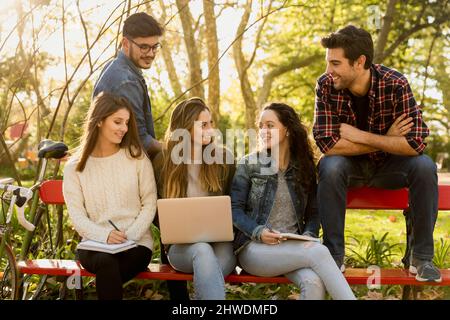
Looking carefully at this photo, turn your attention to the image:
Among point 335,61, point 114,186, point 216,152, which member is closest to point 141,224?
point 114,186

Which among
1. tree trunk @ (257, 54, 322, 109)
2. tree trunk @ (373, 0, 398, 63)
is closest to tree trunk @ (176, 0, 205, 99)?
tree trunk @ (373, 0, 398, 63)

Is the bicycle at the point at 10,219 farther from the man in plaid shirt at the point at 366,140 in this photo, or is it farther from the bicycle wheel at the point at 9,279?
the man in plaid shirt at the point at 366,140

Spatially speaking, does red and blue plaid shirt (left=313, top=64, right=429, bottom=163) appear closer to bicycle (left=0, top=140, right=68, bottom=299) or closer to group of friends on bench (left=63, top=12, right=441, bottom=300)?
group of friends on bench (left=63, top=12, right=441, bottom=300)

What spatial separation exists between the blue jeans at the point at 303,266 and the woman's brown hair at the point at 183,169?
15.9 inches

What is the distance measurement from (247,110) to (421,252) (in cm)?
703

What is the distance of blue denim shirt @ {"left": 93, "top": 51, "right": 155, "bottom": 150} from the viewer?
3574 mm

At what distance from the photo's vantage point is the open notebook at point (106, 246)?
3146 mm

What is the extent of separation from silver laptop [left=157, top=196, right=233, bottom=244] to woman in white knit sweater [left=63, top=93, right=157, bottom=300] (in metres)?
0.18

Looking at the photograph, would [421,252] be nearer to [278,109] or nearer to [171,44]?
[278,109]

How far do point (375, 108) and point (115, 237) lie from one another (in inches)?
60.0

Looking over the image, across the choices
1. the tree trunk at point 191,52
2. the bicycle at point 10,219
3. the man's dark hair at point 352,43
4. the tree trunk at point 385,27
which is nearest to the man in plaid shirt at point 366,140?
the man's dark hair at point 352,43

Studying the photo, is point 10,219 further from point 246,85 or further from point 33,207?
point 246,85

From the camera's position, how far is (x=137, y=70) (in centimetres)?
371

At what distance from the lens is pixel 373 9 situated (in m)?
8.88
